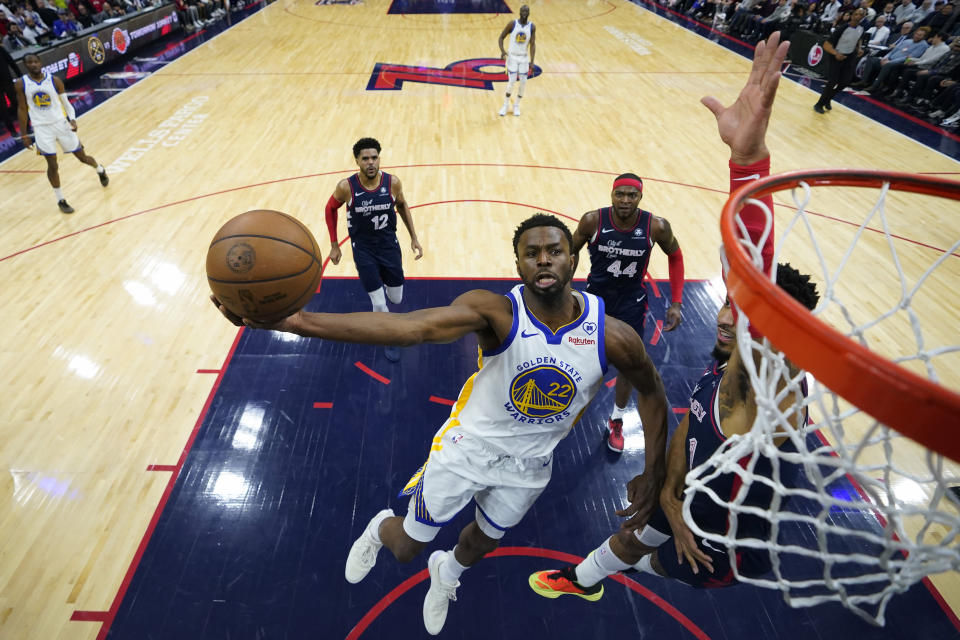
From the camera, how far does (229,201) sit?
22.5ft

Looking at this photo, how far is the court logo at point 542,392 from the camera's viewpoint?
217 centimetres

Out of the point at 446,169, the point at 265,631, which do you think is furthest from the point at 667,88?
the point at 265,631

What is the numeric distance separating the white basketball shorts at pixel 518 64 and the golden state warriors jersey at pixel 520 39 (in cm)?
5

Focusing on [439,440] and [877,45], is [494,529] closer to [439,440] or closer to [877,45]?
[439,440]

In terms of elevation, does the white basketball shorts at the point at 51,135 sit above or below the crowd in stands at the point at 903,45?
below

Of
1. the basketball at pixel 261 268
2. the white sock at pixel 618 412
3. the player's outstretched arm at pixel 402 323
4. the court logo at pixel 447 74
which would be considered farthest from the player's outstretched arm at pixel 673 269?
the court logo at pixel 447 74

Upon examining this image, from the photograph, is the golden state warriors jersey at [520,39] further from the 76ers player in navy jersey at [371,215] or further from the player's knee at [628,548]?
the player's knee at [628,548]

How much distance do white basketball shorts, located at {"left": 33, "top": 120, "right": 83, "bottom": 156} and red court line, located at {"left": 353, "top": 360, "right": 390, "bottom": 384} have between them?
4.91 m

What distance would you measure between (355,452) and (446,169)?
5.21 metres

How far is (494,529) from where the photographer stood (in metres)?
2.50

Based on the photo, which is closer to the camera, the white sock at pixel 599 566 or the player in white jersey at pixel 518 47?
the white sock at pixel 599 566

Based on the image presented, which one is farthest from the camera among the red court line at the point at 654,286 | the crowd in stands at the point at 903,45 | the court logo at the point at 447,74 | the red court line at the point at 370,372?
the court logo at the point at 447,74

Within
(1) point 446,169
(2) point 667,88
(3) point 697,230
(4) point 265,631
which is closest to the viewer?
(4) point 265,631

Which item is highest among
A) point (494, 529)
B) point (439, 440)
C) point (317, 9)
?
point (439, 440)
